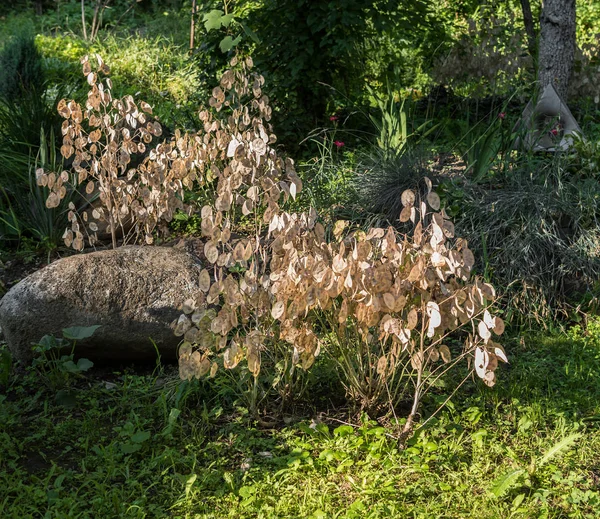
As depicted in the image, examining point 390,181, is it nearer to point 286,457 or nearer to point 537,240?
point 537,240

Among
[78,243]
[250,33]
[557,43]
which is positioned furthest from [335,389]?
[557,43]

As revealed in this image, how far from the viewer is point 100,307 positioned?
3762 millimetres

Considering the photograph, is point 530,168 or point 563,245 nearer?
point 563,245

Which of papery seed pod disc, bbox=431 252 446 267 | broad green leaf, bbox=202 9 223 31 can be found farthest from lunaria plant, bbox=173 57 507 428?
broad green leaf, bbox=202 9 223 31

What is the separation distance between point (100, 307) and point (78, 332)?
356mm

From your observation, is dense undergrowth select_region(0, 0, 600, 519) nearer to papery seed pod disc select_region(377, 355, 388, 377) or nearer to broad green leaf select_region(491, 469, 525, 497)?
broad green leaf select_region(491, 469, 525, 497)

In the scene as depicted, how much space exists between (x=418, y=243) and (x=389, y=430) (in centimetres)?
88

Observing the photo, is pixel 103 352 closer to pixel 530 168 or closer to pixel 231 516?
pixel 231 516

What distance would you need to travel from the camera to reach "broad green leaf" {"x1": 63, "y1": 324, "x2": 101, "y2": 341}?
3.38 m

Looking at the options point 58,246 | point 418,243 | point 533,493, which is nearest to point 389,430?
point 533,493

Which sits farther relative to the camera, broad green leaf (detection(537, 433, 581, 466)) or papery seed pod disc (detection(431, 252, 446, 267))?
broad green leaf (detection(537, 433, 581, 466))

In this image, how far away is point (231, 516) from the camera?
2750 mm

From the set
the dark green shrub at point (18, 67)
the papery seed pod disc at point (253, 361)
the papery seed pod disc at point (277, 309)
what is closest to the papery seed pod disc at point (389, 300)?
the papery seed pod disc at point (277, 309)

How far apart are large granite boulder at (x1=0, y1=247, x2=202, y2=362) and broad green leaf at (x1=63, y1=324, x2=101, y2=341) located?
0.94 ft
